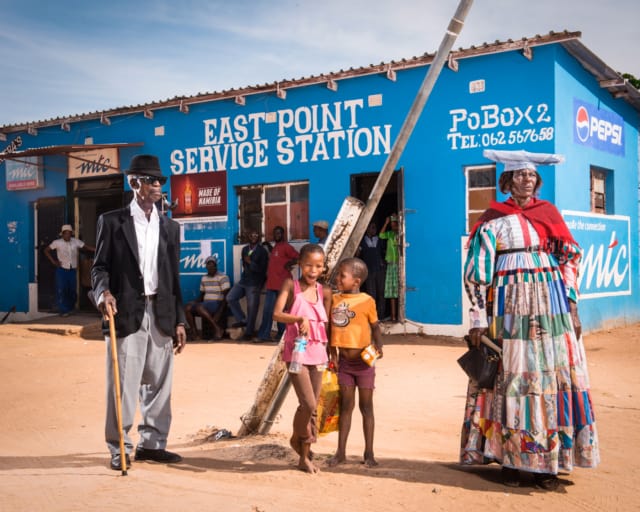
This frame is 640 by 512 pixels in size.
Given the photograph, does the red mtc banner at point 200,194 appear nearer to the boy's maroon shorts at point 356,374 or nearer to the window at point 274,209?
the window at point 274,209

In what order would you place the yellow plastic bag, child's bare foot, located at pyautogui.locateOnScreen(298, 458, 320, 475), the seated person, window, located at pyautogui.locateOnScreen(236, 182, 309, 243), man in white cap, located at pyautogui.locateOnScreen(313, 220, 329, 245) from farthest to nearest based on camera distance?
window, located at pyautogui.locateOnScreen(236, 182, 309, 243) → the seated person → man in white cap, located at pyautogui.locateOnScreen(313, 220, 329, 245) → the yellow plastic bag → child's bare foot, located at pyautogui.locateOnScreen(298, 458, 320, 475)

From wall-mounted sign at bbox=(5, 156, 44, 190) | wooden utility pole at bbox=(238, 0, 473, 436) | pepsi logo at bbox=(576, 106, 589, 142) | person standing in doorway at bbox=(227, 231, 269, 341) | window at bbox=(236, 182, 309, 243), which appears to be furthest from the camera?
wall-mounted sign at bbox=(5, 156, 44, 190)

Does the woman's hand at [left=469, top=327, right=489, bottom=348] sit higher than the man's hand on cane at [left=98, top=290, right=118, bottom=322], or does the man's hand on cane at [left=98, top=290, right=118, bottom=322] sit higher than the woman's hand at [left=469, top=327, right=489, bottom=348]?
the man's hand on cane at [left=98, top=290, right=118, bottom=322]

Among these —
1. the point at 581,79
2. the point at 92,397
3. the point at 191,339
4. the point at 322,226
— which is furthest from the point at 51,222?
the point at 581,79

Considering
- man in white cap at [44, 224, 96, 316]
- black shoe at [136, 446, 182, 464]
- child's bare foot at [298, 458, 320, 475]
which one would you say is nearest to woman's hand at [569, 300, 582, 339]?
child's bare foot at [298, 458, 320, 475]

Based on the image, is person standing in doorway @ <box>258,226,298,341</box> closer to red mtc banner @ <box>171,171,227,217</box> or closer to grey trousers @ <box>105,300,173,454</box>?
red mtc banner @ <box>171,171,227,217</box>

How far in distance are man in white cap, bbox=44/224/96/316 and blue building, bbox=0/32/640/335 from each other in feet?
1.56

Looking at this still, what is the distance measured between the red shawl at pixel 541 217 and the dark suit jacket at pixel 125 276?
1.94 metres

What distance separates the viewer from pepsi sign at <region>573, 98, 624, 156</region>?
11.6m

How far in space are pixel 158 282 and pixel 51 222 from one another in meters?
12.7

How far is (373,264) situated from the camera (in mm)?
12344

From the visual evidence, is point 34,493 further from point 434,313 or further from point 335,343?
point 434,313

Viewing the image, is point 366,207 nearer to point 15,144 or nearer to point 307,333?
point 307,333

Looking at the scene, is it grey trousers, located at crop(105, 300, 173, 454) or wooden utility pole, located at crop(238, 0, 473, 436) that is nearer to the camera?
grey trousers, located at crop(105, 300, 173, 454)
